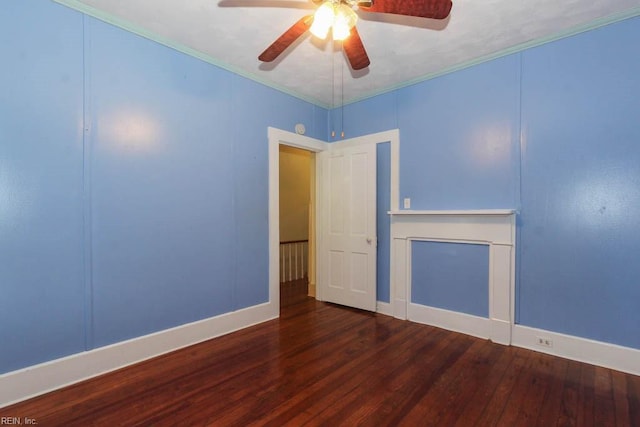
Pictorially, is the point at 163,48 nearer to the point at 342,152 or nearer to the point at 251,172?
the point at 251,172

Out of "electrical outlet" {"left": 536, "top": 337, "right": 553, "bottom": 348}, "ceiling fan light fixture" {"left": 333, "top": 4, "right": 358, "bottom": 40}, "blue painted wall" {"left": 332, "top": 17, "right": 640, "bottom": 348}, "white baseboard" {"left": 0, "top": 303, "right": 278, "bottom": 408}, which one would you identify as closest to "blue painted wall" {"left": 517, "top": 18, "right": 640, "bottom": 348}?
"blue painted wall" {"left": 332, "top": 17, "right": 640, "bottom": 348}

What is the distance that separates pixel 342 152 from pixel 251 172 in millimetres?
1354

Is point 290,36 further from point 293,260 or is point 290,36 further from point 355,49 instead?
point 293,260

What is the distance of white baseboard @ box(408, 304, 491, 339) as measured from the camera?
3078 mm

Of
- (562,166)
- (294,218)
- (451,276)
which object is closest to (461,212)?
(451,276)

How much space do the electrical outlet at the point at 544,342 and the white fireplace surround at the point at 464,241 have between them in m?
0.22

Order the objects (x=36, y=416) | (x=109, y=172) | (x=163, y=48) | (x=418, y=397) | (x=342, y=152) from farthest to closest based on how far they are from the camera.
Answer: (x=342, y=152), (x=163, y=48), (x=109, y=172), (x=418, y=397), (x=36, y=416)

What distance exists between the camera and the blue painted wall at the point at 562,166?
95.5 inches

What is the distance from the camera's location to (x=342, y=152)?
164 inches

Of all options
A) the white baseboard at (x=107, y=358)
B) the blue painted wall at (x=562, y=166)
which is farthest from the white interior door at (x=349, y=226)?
the white baseboard at (x=107, y=358)

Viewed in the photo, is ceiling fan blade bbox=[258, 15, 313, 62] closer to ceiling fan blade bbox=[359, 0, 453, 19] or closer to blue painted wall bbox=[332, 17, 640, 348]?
ceiling fan blade bbox=[359, 0, 453, 19]

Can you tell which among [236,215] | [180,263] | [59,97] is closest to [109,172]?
[59,97]

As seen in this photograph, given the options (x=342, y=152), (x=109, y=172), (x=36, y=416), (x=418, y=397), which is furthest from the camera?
(x=342, y=152)

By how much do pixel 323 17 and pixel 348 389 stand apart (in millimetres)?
2457
